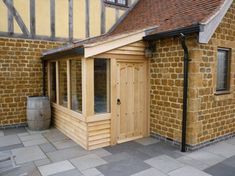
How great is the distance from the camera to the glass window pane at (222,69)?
5621 mm

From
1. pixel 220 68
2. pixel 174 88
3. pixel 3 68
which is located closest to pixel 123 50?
pixel 174 88

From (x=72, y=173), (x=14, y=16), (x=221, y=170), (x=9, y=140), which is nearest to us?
(x=72, y=173)

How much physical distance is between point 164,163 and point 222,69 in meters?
2.94

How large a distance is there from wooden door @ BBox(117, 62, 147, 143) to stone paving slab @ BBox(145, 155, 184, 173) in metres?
1.23

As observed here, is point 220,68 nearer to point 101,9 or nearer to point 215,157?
point 215,157

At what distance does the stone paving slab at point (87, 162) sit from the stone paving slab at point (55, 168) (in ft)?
0.45

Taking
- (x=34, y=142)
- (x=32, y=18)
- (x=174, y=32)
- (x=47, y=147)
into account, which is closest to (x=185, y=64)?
(x=174, y=32)

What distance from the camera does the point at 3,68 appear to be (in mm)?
6801

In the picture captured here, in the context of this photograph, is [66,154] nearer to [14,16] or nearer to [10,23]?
[10,23]

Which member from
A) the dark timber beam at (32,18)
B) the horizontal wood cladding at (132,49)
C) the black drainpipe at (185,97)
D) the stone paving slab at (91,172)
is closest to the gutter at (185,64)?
the black drainpipe at (185,97)

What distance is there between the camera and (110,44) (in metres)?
5.02

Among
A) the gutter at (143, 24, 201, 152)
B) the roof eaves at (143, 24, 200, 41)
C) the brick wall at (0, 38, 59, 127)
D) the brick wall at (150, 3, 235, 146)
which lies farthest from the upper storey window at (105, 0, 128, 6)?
the gutter at (143, 24, 201, 152)

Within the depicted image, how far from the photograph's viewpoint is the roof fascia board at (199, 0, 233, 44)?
4.51 meters

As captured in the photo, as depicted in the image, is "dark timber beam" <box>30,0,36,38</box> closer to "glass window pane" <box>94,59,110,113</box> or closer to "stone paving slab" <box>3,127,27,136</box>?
"stone paving slab" <box>3,127,27,136</box>
